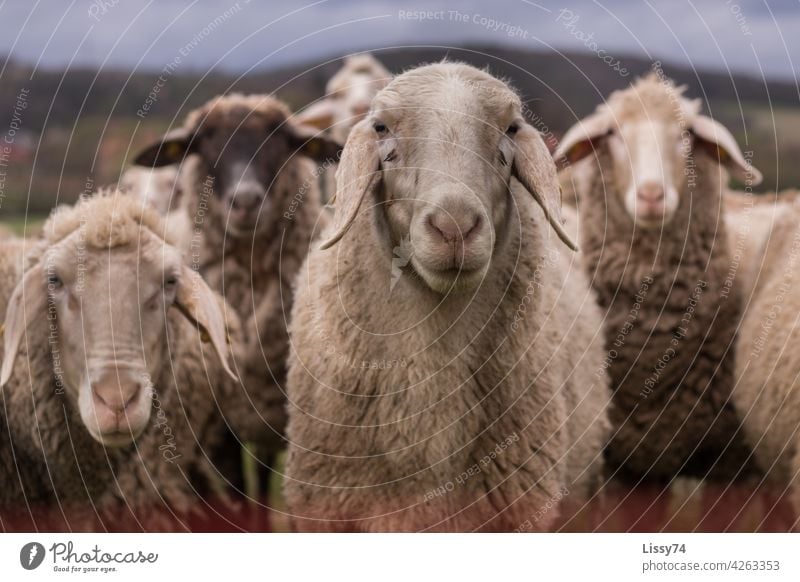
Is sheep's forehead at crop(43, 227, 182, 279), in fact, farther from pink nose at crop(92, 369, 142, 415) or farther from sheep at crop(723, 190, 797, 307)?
sheep at crop(723, 190, 797, 307)

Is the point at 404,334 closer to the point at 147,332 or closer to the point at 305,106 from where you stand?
the point at 147,332

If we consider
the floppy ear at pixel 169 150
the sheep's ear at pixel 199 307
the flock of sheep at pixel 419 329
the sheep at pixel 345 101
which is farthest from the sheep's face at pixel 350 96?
the sheep's ear at pixel 199 307

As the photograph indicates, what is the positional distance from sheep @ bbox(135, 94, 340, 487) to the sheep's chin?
1921 mm

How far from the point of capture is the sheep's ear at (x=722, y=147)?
236 inches

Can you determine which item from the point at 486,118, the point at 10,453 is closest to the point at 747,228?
the point at 486,118

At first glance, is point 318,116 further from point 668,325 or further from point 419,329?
point 419,329

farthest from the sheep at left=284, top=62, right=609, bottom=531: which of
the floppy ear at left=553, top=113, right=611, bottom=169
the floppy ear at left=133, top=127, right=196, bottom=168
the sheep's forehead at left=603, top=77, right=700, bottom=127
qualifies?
the floppy ear at left=133, top=127, right=196, bottom=168

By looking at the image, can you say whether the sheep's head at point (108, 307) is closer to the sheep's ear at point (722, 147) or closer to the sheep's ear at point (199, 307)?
the sheep's ear at point (199, 307)

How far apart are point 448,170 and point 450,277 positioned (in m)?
0.41

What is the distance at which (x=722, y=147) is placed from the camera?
6070 millimetres

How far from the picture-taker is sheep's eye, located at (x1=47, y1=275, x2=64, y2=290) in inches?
193

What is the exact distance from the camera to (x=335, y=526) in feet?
15.7

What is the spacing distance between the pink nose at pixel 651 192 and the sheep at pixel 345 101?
1462 mm

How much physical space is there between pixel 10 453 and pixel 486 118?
2.58 m
